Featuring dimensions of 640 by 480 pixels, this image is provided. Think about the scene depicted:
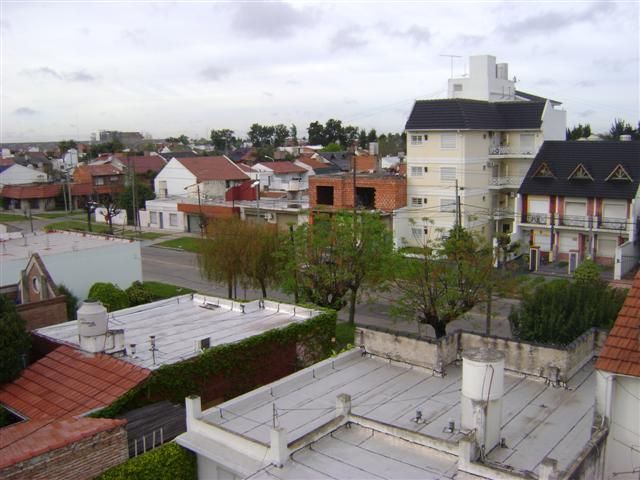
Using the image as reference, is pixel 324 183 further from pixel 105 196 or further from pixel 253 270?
pixel 105 196

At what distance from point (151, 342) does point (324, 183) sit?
30814 mm

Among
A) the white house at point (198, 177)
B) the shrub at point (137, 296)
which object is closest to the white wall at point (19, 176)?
the white house at point (198, 177)

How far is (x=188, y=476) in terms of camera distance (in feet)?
43.7

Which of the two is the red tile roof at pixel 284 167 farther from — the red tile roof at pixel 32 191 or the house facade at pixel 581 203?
the house facade at pixel 581 203

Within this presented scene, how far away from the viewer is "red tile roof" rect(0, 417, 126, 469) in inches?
463

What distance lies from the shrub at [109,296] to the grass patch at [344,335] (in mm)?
9928

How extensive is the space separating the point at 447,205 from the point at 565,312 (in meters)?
23.6

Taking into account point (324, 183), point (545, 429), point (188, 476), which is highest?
point (324, 183)

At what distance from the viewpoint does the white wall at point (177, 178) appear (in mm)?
67000

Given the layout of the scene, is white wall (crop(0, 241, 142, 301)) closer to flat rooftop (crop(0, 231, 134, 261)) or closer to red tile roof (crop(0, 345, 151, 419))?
flat rooftop (crop(0, 231, 134, 261))

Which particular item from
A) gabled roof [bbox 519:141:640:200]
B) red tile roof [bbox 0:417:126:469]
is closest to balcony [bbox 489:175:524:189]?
gabled roof [bbox 519:141:640:200]

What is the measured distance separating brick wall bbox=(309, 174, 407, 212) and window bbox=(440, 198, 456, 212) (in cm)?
281

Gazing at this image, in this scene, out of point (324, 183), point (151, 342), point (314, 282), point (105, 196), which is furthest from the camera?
point (105, 196)

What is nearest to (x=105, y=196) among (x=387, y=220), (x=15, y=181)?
(x=15, y=181)
